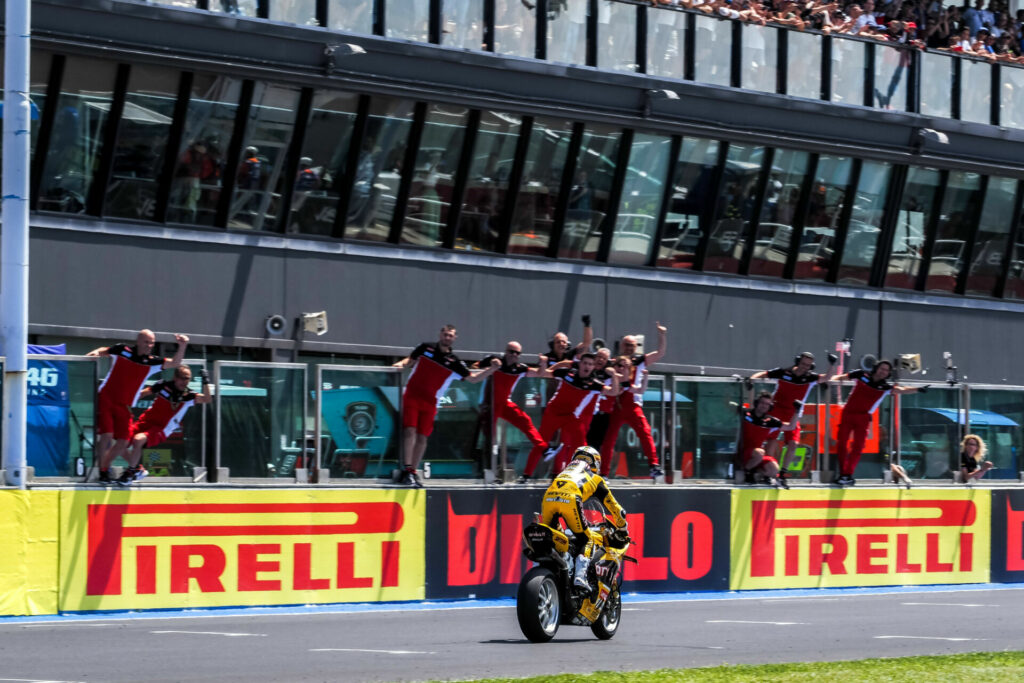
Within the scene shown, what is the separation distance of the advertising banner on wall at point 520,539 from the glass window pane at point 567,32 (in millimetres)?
10249

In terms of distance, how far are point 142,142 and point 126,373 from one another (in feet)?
30.5

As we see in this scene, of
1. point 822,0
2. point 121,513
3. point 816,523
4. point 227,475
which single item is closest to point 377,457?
point 227,475

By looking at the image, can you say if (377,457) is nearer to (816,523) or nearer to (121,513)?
(121,513)

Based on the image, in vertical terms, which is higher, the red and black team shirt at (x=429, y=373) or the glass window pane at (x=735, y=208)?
the glass window pane at (x=735, y=208)

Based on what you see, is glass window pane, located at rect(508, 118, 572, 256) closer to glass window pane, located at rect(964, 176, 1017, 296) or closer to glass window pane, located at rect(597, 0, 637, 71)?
glass window pane, located at rect(597, 0, 637, 71)

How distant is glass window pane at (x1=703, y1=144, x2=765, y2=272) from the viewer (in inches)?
1273

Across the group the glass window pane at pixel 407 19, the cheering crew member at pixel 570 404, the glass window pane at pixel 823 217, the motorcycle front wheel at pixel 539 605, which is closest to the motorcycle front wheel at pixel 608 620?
the motorcycle front wheel at pixel 539 605

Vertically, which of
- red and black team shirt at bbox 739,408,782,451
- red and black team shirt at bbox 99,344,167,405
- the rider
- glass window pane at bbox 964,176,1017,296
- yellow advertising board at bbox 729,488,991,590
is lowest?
yellow advertising board at bbox 729,488,991,590

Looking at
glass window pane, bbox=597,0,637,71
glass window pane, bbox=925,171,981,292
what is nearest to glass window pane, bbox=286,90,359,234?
glass window pane, bbox=597,0,637,71

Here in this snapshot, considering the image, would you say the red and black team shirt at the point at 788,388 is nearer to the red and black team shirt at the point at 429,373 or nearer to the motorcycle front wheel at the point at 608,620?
the red and black team shirt at the point at 429,373

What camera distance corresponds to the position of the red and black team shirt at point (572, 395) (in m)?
19.9

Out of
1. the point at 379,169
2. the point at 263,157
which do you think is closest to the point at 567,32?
the point at 379,169

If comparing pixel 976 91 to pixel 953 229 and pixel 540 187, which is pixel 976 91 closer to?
pixel 953 229

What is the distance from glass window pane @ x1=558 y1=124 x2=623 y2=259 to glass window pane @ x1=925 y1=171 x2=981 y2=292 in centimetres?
832
